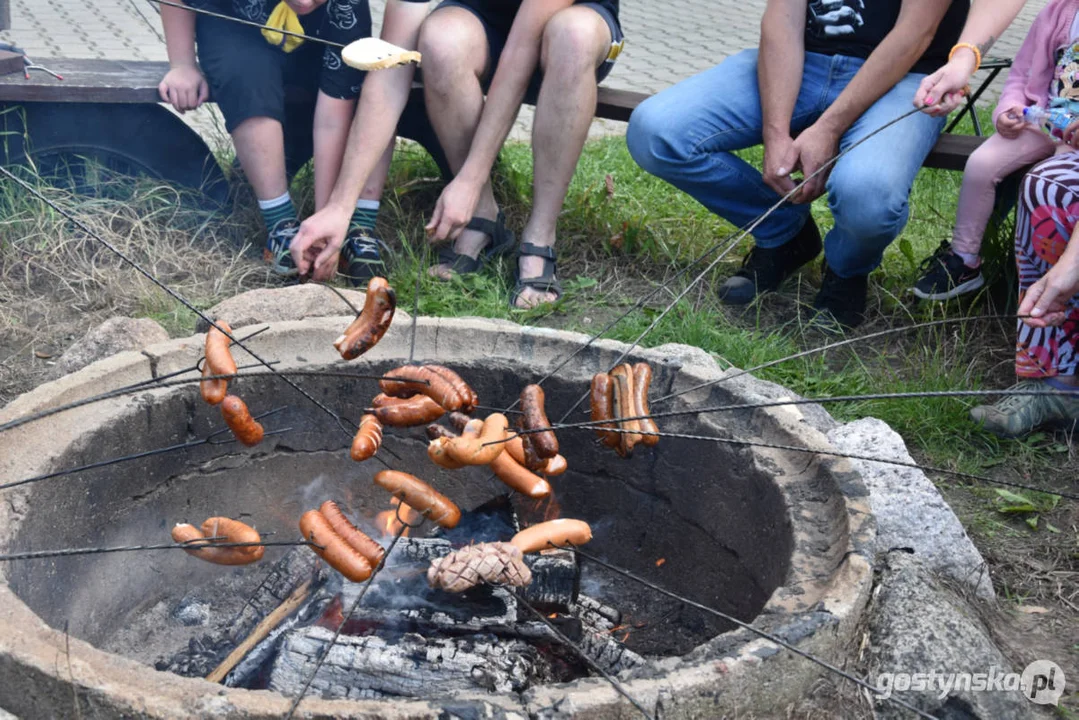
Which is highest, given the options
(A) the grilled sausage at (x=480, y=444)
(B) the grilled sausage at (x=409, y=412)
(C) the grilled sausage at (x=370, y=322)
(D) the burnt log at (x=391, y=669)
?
(C) the grilled sausage at (x=370, y=322)

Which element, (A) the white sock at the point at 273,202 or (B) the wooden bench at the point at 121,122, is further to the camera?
(A) the white sock at the point at 273,202

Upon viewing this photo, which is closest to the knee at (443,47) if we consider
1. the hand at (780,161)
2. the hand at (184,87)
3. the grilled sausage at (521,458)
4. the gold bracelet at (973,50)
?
the hand at (184,87)

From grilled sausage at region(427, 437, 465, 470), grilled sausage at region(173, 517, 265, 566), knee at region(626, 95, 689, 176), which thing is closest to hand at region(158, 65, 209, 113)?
knee at region(626, 95, 689, 176)

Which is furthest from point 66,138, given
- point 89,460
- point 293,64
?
point 89,460

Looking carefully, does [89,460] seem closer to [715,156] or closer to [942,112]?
[715,156]

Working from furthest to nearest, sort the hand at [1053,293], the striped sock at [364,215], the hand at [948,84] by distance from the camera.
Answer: the striped sock at [364,215], the hand at [948,84], the hand at [1053,293]

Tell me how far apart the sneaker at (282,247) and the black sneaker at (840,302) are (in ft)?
7.26

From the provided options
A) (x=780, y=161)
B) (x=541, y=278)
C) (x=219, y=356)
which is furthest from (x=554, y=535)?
(x=780, y=161)

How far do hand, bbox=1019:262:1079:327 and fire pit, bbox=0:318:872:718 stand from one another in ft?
2.17

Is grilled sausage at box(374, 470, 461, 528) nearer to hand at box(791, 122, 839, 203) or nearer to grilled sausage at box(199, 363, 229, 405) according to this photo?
grilled sausage at box(199, 363, 229, 405)

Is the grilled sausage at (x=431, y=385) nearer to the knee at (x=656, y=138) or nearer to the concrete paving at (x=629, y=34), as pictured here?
the knee at (x=656, y=138)

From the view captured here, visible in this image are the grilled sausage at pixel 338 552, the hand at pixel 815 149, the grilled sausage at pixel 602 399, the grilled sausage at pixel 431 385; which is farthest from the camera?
the hand at pixel 815 149

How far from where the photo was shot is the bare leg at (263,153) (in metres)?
4.26

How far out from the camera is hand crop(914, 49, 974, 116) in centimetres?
345
